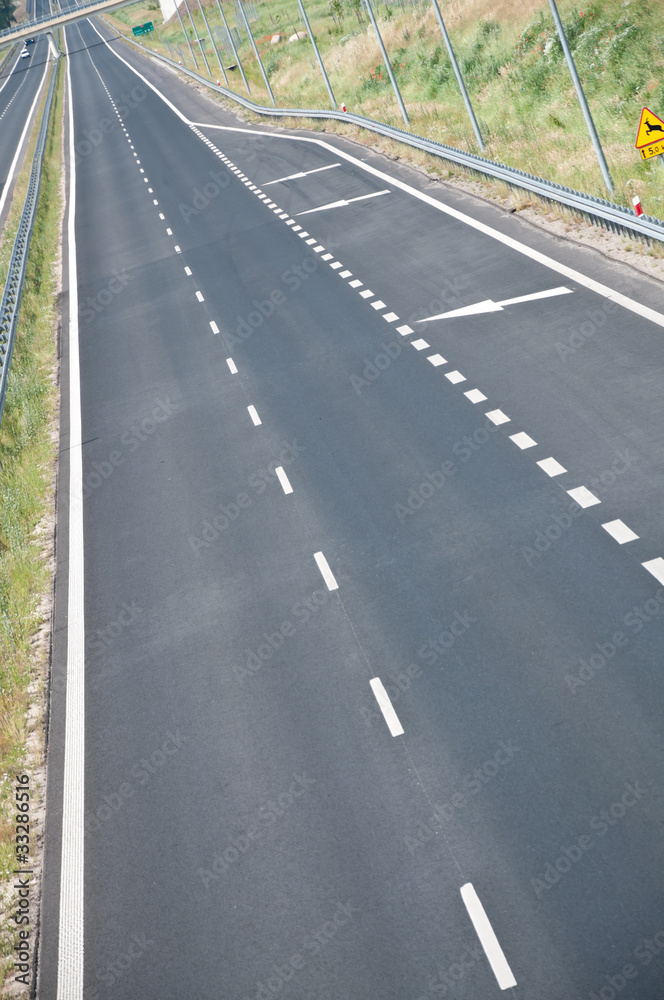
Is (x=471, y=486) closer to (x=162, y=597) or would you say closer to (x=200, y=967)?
(x=162, y=597)

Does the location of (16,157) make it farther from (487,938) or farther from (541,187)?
(487,938)

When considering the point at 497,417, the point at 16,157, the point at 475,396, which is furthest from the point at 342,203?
the point at 16,157

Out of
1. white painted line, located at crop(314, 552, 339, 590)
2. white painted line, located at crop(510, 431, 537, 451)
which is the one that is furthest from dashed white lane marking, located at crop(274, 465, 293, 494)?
white painted line, located at crop(510, 431, 537, 451)

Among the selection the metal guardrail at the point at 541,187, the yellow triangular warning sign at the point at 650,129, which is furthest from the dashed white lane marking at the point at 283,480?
the yellow triangular warning sign at the point at 650,129

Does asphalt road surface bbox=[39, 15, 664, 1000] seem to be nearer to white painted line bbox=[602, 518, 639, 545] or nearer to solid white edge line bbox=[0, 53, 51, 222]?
white painted line bbox=[602, 518, 639, 545]

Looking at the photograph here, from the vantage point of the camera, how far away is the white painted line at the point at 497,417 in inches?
563

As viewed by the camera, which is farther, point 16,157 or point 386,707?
point 16,157

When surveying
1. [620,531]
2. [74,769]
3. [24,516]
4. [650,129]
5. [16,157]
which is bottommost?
[74,769]

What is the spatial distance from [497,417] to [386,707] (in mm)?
5701

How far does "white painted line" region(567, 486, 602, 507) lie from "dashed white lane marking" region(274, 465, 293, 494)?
422 cm

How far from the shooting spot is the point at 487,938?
7461mm

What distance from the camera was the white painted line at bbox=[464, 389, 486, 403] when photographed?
49.6 ft

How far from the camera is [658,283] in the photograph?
54.5 feet

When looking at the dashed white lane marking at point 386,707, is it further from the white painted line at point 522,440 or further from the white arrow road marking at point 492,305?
the white arrow road marking at point 492,305
